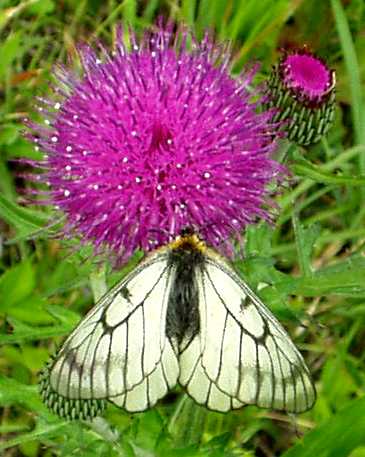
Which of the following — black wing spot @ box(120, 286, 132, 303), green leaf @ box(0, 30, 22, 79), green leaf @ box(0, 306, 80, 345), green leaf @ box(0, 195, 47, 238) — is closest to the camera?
black wing spot @ box(120, 286, 132, 303)

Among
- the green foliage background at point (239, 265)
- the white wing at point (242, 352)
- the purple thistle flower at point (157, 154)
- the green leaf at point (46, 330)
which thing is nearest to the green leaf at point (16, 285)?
the green foliage background at point (239, 265)

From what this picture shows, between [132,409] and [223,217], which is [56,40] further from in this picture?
[132,409]

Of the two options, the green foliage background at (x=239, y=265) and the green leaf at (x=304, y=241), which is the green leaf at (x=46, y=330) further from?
the green leaf at (x=304, y=241)

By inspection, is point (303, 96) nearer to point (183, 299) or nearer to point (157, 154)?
point (157, 154)

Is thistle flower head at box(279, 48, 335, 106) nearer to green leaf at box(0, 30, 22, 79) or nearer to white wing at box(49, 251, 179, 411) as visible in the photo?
white wing at box(49, 251, 179, 411)

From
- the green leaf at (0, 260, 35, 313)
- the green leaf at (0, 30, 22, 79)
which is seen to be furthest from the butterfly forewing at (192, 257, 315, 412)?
the green leaf at (0, 30, 22, 79)
